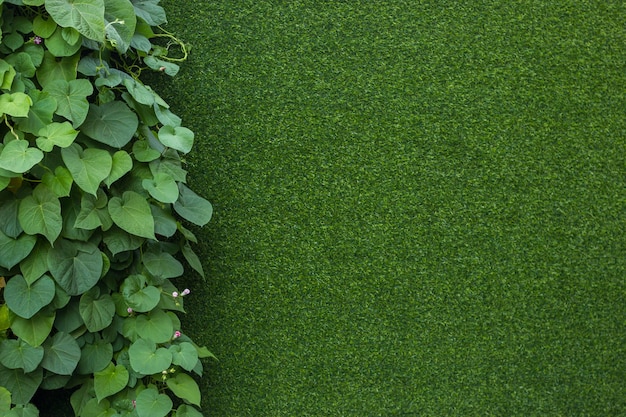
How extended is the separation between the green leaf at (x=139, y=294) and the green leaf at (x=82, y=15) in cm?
49

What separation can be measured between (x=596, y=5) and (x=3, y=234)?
1.44 m

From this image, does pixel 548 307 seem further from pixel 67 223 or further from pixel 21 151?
pixel 21 151

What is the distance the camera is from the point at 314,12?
1593 mm

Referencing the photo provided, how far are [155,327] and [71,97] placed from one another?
496 mm

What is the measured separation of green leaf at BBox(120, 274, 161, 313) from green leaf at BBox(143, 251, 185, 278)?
0.03m

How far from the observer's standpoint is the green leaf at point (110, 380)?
1.34 metres

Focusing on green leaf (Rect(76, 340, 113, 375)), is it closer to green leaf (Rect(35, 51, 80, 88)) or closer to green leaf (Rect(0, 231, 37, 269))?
green leaf (Rect(0, 231, 37, 269))

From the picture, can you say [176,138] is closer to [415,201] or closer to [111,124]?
[111,124]

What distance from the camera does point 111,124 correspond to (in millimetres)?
1325

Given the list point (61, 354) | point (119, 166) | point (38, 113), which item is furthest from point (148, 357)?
point (38, 113)

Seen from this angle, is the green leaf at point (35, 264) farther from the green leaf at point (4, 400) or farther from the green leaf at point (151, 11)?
the green leaf at point (151, 11)

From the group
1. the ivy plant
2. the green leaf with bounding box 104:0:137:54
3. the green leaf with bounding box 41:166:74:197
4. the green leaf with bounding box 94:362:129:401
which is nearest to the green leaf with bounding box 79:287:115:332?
the ivy plant

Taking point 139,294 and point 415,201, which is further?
point 415,201

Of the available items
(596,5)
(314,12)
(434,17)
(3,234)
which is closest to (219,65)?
(314,12)
